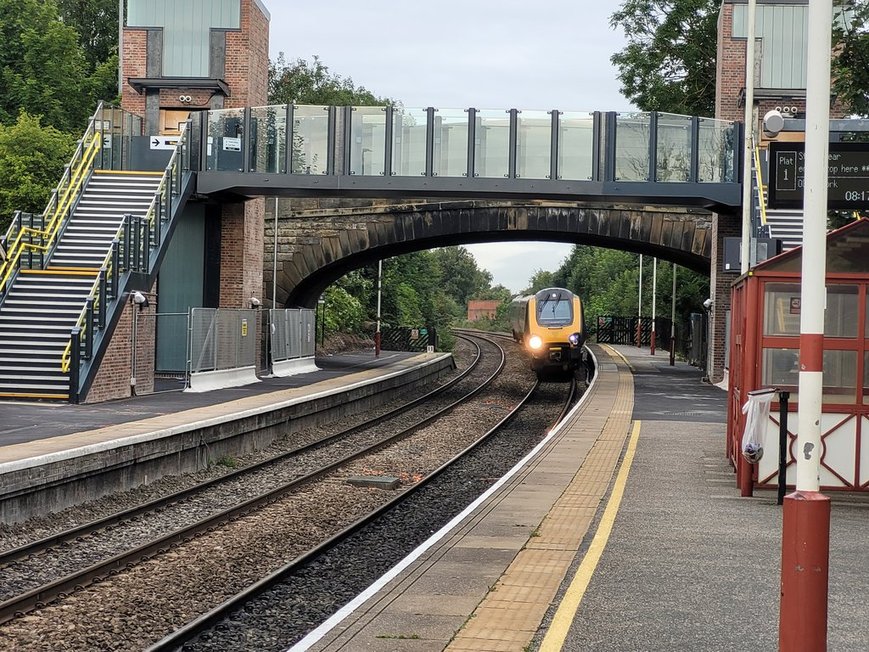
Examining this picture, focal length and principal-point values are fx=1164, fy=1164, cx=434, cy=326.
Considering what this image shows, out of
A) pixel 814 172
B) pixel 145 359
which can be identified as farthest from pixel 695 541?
pixel 145 359

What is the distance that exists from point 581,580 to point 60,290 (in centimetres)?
1758

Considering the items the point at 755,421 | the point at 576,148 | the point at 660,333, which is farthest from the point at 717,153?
the point at 660,333

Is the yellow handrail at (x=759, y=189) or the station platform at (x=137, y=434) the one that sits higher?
the yellow handrail at (x=759, y=189)

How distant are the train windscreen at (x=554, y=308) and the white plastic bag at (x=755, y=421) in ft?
85.8

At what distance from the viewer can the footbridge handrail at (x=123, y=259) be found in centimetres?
2122

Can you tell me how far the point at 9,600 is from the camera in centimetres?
915

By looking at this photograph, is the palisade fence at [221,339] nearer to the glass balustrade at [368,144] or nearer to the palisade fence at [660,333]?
the glass balustrade at [368,144]

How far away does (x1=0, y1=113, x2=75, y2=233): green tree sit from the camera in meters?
37.9

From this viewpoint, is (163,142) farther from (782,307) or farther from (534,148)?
(782,307)

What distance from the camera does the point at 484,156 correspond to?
28688mm

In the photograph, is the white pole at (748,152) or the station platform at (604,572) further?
the white pole at (748,152)

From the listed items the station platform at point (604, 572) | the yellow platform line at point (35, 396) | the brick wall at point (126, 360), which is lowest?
the station platform at point (604, 572)

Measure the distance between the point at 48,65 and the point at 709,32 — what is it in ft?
102

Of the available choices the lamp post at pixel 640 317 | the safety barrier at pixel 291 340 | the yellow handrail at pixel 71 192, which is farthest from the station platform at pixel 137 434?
the lamp post at pixel 640 317
